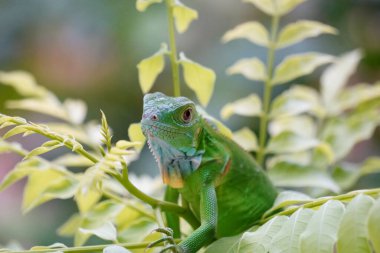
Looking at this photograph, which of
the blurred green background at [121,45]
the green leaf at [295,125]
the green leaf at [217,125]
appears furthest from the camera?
the blurred green background at [121,45]

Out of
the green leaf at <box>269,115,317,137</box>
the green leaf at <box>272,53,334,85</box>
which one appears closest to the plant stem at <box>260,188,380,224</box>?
the green leaf at <box>272,53,334,85</box>

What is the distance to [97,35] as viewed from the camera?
288 cm

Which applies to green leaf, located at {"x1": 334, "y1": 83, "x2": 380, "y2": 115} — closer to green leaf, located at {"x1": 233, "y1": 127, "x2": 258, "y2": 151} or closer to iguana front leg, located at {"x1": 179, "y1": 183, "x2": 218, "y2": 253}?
green leaf, located at {"x1": 233, "y1": 127, "x2": 258, "y2": 151}

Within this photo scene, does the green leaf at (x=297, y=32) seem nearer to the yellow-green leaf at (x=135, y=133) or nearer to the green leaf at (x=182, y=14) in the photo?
the green leaf at (x=182, y=14)

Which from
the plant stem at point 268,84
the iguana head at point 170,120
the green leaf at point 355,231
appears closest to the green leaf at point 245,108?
the plant stem at point 268,84

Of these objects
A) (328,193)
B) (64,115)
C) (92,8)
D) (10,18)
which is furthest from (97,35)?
(328,193)

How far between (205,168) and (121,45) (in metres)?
1.91

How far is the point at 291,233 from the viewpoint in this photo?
0.72 metres

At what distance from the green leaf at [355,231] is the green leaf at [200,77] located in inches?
15.6

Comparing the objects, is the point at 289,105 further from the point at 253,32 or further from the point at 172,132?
the point at 172,132

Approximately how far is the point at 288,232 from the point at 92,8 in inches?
92.3

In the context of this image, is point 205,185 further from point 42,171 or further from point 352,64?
point 352,64

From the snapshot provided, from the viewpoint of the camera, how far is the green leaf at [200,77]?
989 millimetres

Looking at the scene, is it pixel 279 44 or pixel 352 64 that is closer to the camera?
pixel 279 44
